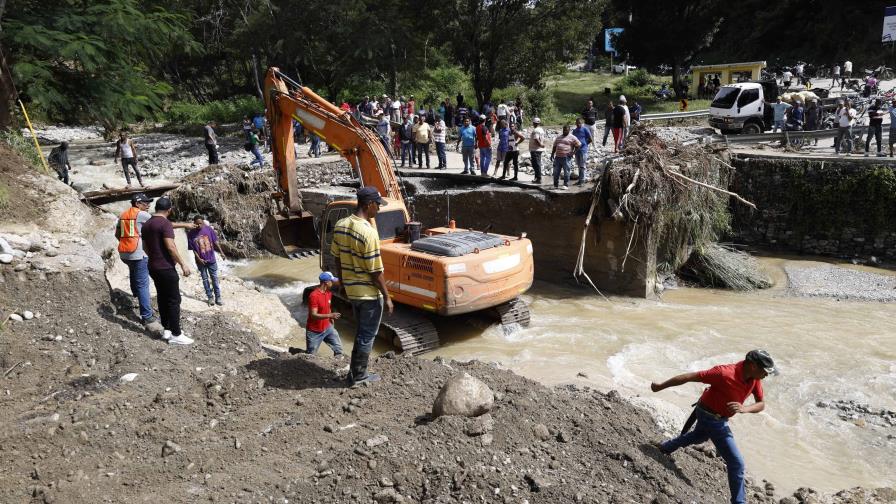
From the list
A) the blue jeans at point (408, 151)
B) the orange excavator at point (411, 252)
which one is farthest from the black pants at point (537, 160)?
the blue jeans at point (408, 151)

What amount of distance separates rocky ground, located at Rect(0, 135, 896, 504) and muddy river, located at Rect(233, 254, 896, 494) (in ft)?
3.71

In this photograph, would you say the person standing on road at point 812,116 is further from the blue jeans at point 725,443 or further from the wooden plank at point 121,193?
the blue jeans at point 725,443

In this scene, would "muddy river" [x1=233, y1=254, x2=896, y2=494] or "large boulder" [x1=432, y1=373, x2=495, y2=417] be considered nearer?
"large boulder" [x1=432, y1=373, x2=495, y2=417]

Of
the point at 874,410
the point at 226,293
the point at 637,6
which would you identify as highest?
the point at 637,6

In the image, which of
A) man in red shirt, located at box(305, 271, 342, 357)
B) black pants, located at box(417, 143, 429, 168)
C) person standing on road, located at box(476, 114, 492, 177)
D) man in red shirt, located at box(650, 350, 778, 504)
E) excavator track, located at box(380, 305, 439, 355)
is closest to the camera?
man in red shirt, located at box(650, 350, 778, 504)

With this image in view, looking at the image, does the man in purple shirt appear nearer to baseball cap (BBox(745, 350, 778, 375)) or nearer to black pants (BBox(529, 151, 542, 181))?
black pants (BBox(529, 151, 542, 181))

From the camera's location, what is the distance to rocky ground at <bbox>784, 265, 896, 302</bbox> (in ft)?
39.3

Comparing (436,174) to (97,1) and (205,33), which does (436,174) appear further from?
(205,33)

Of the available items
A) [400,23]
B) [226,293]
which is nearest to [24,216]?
[226,293]

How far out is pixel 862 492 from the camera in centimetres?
556

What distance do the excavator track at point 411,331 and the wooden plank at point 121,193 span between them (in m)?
8.20

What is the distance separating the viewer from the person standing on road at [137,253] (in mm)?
6973

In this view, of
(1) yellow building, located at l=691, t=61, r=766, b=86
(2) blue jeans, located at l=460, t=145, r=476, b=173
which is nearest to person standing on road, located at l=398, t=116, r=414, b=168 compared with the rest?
(2) blue jeans, located at l=460, t=145, r=476, b=173

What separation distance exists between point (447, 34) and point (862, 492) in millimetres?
21841
